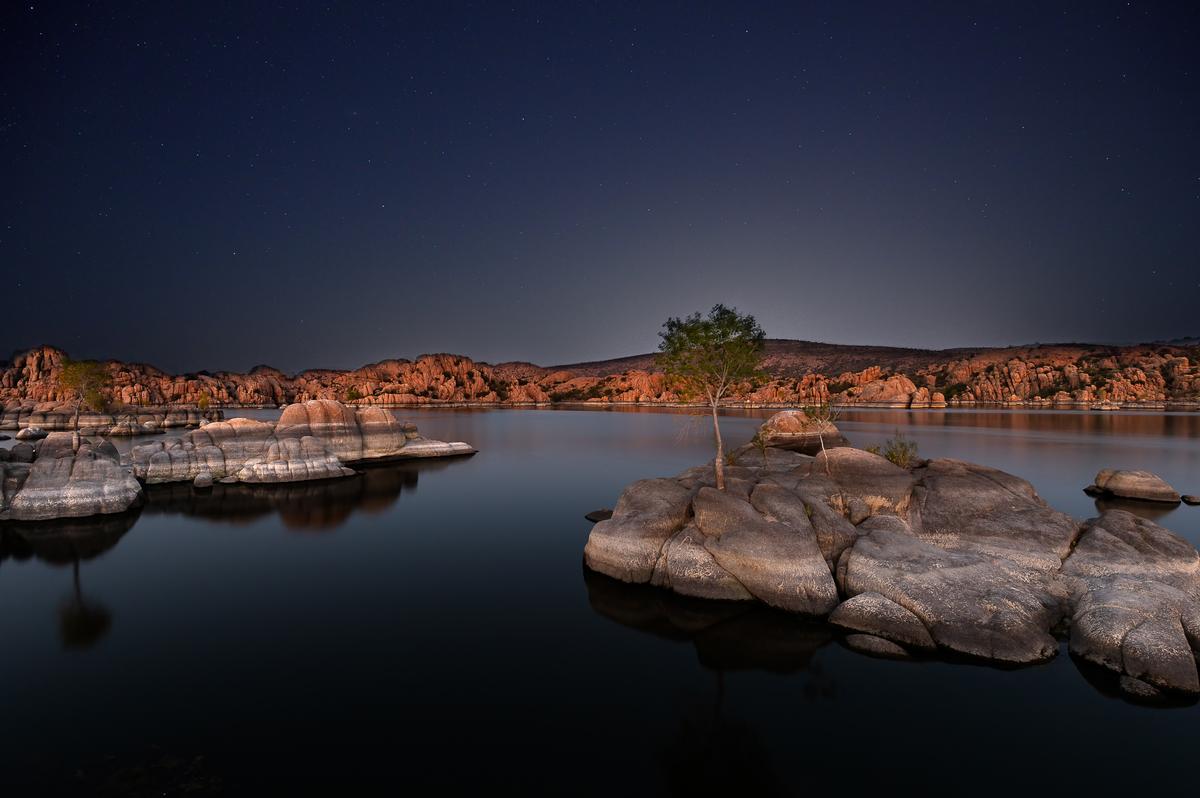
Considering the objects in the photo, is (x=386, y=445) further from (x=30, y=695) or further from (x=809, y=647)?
(x=809, y=647)

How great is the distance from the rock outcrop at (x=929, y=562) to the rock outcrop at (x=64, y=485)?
25230 mm

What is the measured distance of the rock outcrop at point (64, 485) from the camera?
76.5ft

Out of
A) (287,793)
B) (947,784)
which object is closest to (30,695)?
(287,793)

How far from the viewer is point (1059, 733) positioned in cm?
901

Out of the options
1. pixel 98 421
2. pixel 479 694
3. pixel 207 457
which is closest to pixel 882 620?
pixel 479 694

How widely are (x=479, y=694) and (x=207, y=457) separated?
34.3 metres

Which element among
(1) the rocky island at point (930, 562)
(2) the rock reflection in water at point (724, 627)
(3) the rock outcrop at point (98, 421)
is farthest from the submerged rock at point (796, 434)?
(3) the rock outcrop at point (98, 421)

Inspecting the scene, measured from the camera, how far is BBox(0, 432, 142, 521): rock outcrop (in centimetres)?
2333

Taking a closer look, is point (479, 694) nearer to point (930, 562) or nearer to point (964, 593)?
point (964, 593)

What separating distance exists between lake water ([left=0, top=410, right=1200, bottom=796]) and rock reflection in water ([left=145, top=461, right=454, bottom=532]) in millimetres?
6238

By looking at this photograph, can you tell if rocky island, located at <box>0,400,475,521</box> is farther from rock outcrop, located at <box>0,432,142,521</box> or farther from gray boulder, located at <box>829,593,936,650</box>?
gray boulder, located at <box>829,593,936,650</box>

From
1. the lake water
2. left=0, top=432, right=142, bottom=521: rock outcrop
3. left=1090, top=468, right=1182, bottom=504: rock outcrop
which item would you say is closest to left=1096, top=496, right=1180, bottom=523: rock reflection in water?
left=1090, top=468, right=1182, bottom=504: rock outcrop

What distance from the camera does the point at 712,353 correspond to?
72.6 feet

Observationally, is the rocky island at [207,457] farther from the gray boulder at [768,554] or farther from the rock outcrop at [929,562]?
the gray boulder at [768,554]
